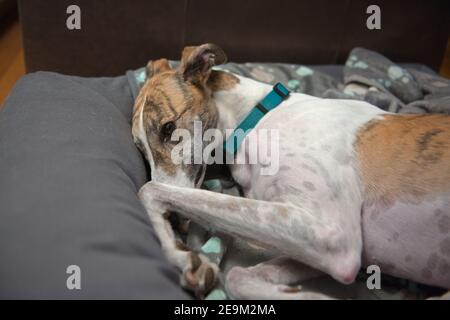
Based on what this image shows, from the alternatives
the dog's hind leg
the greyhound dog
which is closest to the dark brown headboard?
the greyhound dog

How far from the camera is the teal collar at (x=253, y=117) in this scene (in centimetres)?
189

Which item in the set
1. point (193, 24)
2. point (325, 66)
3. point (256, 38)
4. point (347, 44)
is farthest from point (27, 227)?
point (347, 44)

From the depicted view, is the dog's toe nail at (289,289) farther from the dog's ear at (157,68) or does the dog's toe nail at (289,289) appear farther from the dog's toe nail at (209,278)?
the dog's ear at (157,68)

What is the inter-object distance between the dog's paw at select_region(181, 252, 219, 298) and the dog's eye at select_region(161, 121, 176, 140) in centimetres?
51

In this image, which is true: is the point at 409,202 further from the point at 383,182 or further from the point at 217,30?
the point at 217,30

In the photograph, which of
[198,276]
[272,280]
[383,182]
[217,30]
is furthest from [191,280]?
[217,30]

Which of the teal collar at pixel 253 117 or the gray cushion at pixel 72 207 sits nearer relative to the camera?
the gray cushion at pixel 72 207

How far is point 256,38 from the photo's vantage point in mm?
2875

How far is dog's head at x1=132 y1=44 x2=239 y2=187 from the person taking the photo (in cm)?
171

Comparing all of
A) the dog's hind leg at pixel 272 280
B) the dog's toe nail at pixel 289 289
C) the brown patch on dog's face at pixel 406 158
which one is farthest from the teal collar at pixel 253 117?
the dog's toe nail at pixel 289 289

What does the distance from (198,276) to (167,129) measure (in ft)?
2.04

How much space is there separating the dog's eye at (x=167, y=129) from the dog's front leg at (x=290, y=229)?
0.98 feet

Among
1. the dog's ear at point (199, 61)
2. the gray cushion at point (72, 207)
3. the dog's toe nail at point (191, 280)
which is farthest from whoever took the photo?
the dog's ear at point (199, 61)

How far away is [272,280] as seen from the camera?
1543mm
